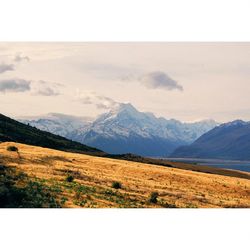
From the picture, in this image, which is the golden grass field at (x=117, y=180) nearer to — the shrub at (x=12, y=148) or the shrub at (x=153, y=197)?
the shrub at (x=153, y=197)

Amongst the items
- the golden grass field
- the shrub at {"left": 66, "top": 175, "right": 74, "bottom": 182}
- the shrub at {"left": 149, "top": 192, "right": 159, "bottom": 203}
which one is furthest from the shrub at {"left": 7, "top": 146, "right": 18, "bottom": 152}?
the shrub at {"left": 149, "top": 192, "right": 159, "bottom": 203}

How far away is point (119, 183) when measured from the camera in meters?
45.6

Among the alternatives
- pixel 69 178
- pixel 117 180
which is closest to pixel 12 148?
pixel 69 178

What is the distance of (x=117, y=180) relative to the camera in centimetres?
4828

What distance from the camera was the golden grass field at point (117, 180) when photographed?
40938 millimetres

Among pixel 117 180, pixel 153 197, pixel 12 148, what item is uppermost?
pixel 12 148

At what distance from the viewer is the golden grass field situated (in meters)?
40.9

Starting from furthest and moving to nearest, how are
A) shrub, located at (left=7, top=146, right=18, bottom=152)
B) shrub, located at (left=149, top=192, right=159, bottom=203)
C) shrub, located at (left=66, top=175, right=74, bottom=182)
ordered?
shrub, located at (left=7, top=146, right=18, bottom=152)
shrub, located at (left=66, top=175, right=74, bottom=182)
shrub, located at (left=149, top=192, right=159, bottom=203)

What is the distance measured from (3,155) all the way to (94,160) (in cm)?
1127

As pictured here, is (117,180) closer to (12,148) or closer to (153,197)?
(153,197)

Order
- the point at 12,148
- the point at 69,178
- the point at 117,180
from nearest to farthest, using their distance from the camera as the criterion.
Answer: the point at 69,178 → the point at 117,180 → the point at 12,148

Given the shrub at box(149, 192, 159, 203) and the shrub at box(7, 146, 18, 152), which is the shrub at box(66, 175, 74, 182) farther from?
the shrub at box(7, 146, 18, 152)

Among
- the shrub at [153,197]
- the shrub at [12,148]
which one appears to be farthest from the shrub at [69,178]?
the shrub at [12,148]
